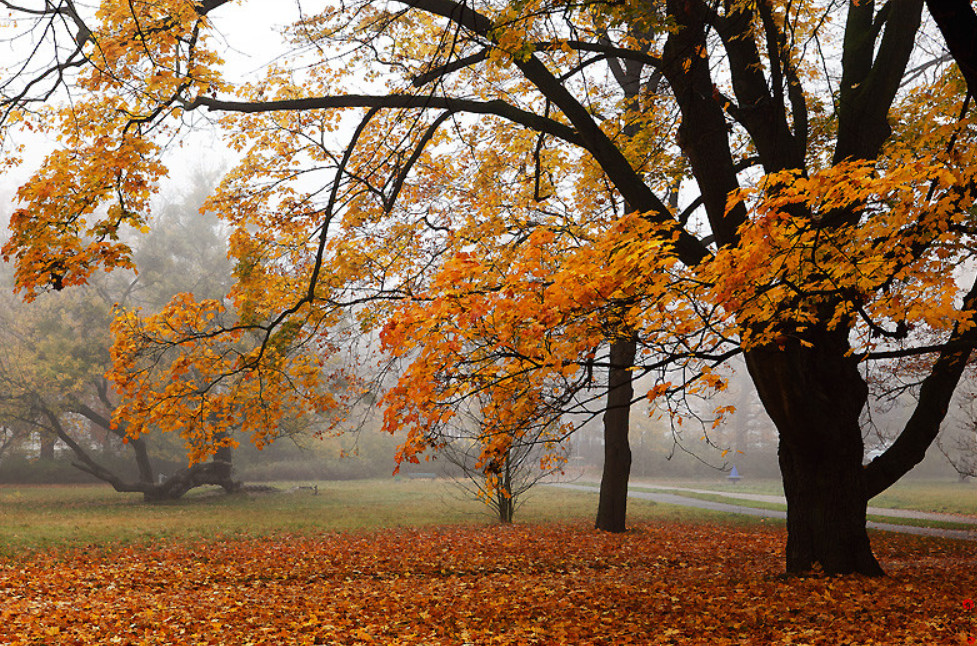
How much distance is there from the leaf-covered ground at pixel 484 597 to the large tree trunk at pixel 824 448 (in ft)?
0.96

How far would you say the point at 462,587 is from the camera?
730 centimetres

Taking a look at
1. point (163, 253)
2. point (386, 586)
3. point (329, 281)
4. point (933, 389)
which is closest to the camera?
point (933, 389)

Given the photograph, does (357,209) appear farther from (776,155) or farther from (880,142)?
(880,142)

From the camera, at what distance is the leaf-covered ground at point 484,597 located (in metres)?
5.05

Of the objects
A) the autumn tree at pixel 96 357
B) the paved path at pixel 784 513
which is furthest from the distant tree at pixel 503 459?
the autumn tree at pixel 96 357

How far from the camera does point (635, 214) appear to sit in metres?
5.75

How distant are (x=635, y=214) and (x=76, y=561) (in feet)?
30.6

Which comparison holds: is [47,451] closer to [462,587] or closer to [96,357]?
[96,357]

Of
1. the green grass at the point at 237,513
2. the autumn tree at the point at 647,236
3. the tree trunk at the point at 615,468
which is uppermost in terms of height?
the autumn tree at the point at 647,236

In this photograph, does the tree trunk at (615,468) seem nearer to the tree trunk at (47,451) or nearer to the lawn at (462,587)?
the lawn at (462,587)

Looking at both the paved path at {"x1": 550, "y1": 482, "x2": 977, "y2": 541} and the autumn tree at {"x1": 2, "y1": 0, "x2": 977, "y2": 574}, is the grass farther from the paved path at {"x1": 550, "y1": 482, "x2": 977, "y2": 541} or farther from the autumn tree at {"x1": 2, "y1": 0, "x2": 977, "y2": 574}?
the autumn tree at {"x1": 2, "y1": 0, "x2": 977, "y2": 574}

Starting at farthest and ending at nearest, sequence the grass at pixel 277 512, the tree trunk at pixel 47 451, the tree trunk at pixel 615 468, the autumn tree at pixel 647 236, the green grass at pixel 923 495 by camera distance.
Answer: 1. the tree trunk at pixel 47 451
2. the green grass at pixel 923 495
3. the grass at pixel 277 512
4. the tree trunk at pixel 615 468
5. the autumn tree at pixel 647 236

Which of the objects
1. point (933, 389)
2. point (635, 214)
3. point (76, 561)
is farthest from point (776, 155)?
point (76, 561)

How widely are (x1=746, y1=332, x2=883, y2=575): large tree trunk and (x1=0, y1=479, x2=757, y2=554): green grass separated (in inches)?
376
